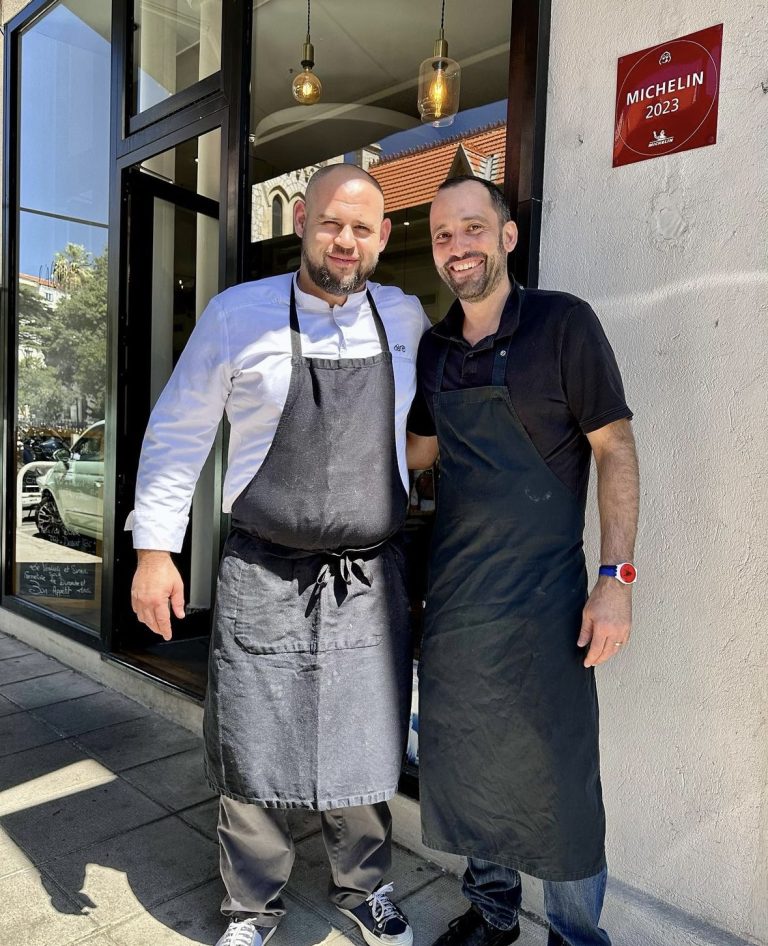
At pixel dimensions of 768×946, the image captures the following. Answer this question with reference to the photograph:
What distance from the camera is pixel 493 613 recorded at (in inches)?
71.3

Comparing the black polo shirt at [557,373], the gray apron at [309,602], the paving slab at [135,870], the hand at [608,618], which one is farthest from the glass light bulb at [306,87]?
the paving slab at [135,870]

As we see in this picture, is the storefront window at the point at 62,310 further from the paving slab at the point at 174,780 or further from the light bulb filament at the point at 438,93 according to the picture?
the light bulb filament at the point at 438,93

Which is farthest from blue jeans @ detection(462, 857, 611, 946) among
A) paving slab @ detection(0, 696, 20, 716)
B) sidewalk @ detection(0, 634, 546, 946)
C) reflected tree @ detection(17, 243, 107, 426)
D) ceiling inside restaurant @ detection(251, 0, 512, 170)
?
reflected tree @ detection(17, 243, 107, 426)

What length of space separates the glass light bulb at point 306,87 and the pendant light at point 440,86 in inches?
33.5

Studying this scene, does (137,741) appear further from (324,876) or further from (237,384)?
(237,384)

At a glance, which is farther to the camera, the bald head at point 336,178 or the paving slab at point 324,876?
the paving slab at point 324,876

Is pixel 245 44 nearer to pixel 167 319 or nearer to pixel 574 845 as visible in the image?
A: pixel 167 319

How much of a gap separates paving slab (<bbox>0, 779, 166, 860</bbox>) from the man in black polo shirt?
4.37 feet

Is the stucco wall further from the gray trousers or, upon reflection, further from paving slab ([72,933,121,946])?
paving slab ([72,933,121,946])

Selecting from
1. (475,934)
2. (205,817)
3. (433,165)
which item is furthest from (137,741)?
(433,165)

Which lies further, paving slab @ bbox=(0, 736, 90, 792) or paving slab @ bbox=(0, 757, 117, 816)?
paving slab @ bbox=(0, 736, 90, 792)

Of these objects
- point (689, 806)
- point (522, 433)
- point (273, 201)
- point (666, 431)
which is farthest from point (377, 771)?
point (273, 201)

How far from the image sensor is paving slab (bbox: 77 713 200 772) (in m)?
3.20

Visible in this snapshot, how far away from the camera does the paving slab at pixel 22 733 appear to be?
129 inches
